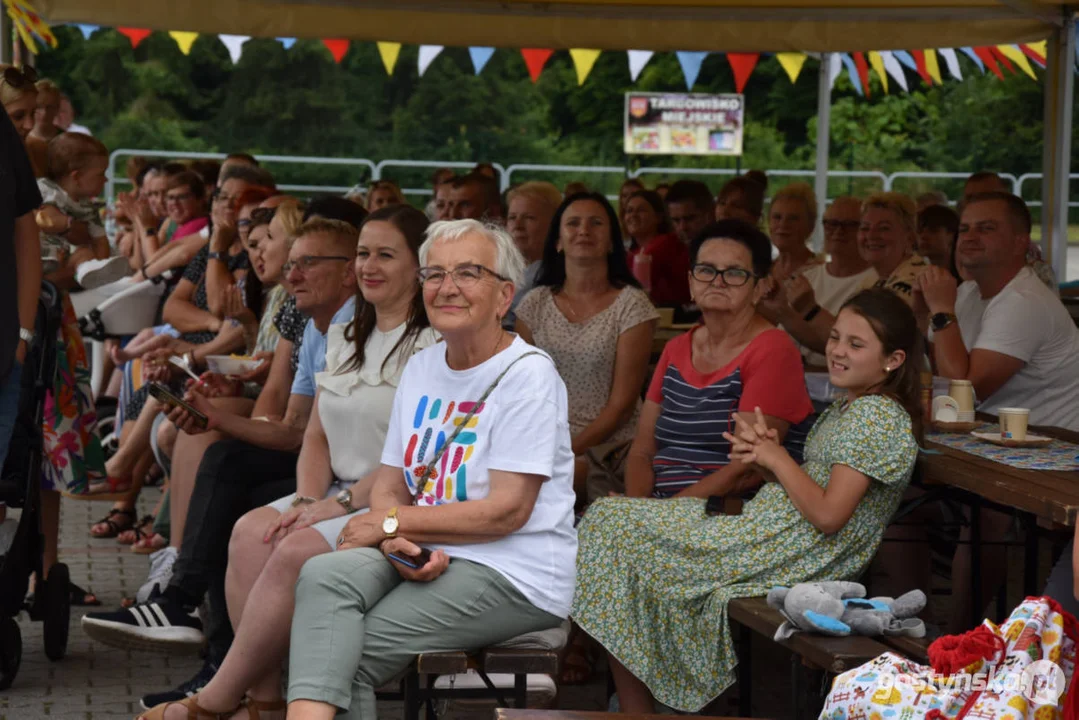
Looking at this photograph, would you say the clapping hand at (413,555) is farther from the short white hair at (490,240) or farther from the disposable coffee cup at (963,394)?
the disposable coffee cup at (963,394)

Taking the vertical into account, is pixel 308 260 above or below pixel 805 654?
above

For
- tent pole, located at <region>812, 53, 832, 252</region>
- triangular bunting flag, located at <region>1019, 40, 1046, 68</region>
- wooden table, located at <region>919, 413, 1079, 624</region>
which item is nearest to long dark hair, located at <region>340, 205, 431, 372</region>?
wooden table, located at <region>919, 413, 1079, 624</region>

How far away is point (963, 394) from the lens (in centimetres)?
445

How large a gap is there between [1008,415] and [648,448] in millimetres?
1053

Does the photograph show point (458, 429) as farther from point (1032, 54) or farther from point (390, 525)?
point (1032, 54)

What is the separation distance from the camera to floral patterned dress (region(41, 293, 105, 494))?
517cm

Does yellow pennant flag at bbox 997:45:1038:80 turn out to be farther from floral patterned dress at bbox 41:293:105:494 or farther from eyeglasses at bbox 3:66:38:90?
eyeglasses at bbox 3:66:38:90

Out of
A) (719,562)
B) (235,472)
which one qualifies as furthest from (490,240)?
(235,472)

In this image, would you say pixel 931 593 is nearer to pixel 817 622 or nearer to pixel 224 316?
pixel 817 622

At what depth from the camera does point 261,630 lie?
335cm

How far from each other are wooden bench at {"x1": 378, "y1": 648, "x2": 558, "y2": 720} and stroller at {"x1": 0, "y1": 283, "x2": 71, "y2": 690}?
1.68m

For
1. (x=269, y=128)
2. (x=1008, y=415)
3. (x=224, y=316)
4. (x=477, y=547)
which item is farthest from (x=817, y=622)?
(x=269, y=128)

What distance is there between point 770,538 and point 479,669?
0.97 metres

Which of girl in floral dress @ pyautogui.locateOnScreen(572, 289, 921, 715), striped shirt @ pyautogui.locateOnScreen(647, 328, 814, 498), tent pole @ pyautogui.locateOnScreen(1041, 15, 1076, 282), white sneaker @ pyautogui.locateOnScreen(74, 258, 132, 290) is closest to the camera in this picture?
girl in floral dress @ pyautogui.locateOnScreen(572, 289, 921, 715)
